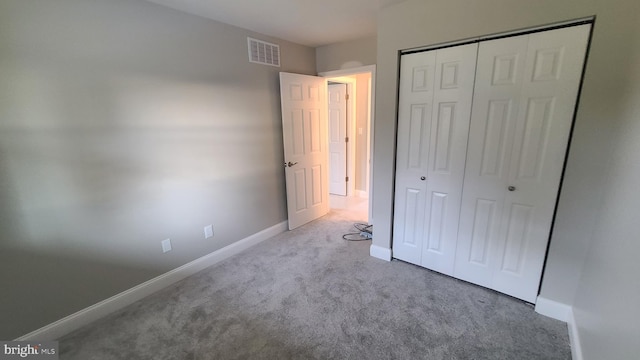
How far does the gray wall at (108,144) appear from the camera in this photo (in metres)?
1.64

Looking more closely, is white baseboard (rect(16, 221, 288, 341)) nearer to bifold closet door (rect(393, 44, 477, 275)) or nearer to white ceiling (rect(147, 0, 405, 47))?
bifold closet door (rect(393, 44, 477, 275))

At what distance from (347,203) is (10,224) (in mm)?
3842

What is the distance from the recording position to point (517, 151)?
1935mm

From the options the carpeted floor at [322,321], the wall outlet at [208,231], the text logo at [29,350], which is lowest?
the carpeted floor at [322,321]

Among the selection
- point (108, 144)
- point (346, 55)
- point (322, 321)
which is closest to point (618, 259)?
point (322, 321)

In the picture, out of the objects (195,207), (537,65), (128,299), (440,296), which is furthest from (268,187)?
(537,65)

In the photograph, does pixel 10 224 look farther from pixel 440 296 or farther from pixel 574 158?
pixel 574 158

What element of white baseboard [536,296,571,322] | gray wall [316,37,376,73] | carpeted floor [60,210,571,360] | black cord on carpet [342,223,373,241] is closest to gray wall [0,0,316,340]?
carpeted floor [60,210,571,360]

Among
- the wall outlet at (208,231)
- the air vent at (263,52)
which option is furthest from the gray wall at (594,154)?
the wall outlet at (208,231)

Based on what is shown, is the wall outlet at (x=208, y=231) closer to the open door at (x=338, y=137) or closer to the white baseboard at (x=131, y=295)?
the white baseboard at (x=131, y=295)

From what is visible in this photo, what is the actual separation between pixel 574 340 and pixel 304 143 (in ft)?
9.78

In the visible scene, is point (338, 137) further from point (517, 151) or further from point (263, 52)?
point (517, 151)

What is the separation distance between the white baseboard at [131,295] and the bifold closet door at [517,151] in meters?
2.33

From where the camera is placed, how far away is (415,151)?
2.40m
